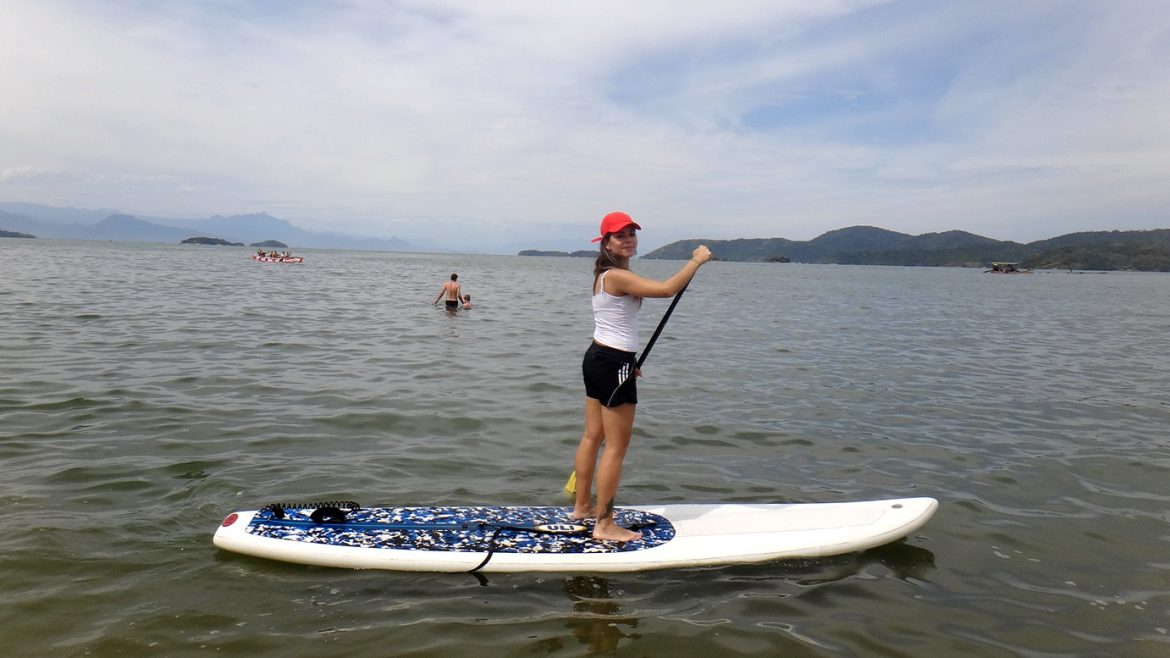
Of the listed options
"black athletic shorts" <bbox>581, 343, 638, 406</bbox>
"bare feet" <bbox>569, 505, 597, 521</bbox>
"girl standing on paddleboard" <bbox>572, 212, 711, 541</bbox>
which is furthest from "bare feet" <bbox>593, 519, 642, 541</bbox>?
"black athletic shorts" <bbox>581, 343, 638, 406</bbox>

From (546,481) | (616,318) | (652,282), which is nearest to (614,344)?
(616,318)

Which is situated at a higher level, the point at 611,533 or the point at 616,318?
the point at 616,318

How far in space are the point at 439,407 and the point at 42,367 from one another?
7130mm

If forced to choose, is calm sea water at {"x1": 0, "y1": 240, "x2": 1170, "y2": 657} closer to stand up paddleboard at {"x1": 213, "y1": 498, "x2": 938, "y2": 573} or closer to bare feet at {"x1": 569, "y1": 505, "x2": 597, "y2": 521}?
stand up paddleboard at {"x1": 213, "y1": 498, "x2": 938, "y2": 573}

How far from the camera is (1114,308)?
38.8 m

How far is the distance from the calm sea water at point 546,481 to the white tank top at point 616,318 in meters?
1.85

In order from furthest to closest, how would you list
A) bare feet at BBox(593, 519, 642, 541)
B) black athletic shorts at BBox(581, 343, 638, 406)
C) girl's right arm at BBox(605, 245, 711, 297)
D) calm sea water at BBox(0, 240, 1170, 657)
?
bare feet at BBox(593, 519, 642, 541)
black athletic shorts at BBox(581, 343, 638, 406)
girl's right arm at BBox(605, 245, 711, 297)
calm sea water at BBox(0, 240, 1170, 657)

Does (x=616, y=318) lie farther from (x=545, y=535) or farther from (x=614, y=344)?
(x=545, y=535)

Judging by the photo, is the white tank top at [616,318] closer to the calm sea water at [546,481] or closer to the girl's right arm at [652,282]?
the girl's right arm at [652,282]

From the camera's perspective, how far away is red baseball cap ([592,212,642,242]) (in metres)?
5.37

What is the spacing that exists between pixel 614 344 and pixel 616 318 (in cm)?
21

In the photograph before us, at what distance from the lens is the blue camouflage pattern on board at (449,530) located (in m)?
5.54

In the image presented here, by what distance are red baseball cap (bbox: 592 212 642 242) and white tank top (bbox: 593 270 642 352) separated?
324 mm

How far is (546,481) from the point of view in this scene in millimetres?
7734
